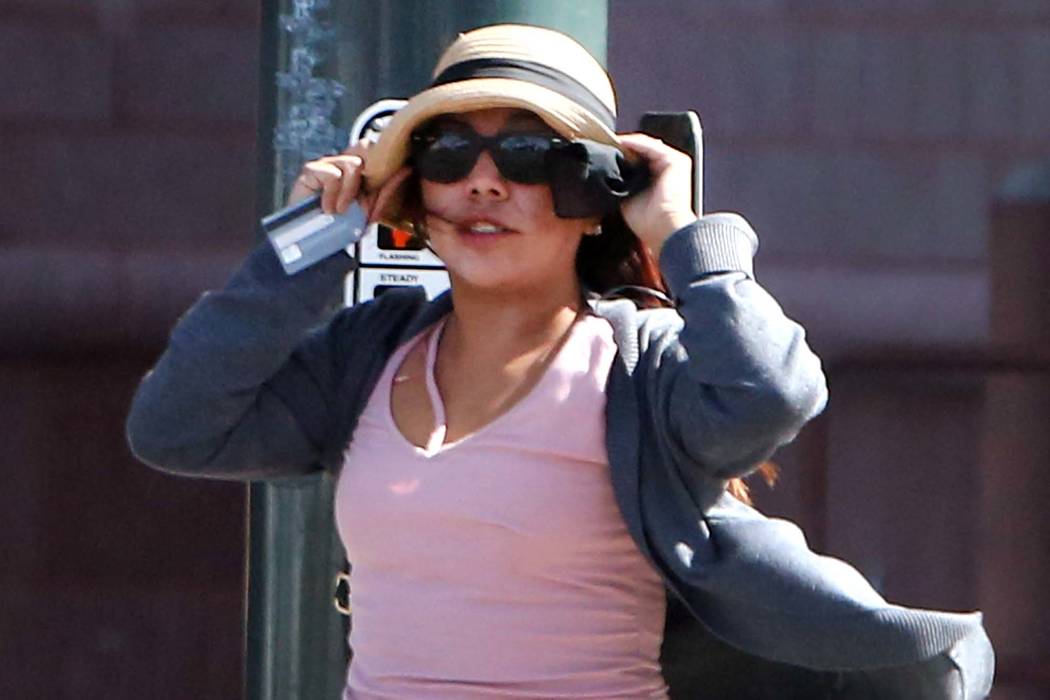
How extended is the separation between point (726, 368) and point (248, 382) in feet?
1.76

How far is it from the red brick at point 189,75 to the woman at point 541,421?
8.68 feet

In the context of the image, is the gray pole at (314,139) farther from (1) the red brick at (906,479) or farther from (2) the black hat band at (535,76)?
(1) the red brick at (906,479)

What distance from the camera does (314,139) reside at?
9.56ft

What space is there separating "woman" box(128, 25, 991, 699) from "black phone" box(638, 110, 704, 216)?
4.3 inches

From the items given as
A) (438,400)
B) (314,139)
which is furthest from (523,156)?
(314,139)

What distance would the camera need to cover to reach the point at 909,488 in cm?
516

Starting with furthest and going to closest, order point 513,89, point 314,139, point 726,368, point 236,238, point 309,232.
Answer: point 236,238, point 314,139, point 309,232, point 513,89, point 726,368

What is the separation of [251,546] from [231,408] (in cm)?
62

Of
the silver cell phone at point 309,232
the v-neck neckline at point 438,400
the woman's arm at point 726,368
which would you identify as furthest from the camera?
the silver cell phone at point 309,232

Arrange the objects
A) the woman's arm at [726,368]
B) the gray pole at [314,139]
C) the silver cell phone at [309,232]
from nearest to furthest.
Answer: the woman's arm at [726,368] < the silver cell phone at [309,232] < the gray pole at [314,139]

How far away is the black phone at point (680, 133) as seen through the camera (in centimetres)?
256

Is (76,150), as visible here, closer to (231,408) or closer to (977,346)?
(977,346)

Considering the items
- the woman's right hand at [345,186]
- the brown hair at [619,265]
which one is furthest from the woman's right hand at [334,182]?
the brown hair at [619,265]

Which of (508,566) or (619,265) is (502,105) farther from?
(508,566)
